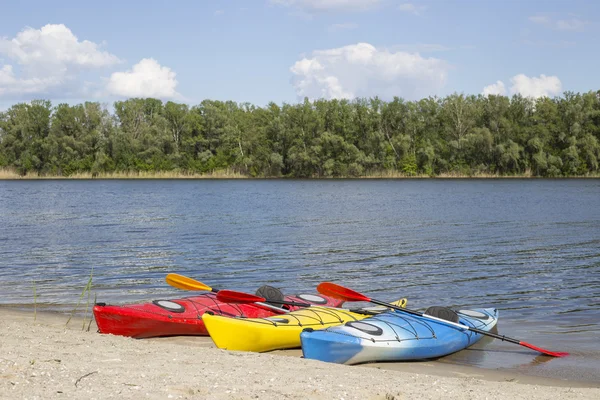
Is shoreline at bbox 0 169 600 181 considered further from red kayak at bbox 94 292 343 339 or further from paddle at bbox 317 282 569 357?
red kayak at bbox 94 292 343 339

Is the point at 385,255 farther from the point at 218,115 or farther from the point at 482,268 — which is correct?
the point at 218,115

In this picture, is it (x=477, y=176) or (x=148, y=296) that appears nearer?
(x=148, y=296)

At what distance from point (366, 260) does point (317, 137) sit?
3076 inches

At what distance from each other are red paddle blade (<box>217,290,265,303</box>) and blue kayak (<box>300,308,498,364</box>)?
1592mm

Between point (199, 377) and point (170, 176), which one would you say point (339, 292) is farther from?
point (170, 176)

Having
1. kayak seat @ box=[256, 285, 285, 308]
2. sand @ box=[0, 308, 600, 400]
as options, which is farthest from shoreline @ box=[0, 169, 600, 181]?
sand @ box=[0, 308, 600, 400]

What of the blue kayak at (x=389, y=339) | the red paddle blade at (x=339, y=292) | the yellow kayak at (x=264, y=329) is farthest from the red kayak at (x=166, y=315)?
the blue kayak at (x=389, y=339)

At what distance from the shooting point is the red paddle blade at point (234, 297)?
945 cm

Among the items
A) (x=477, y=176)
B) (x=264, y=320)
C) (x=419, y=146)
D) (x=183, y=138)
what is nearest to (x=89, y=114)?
(x=183, y=138)

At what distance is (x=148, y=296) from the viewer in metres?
13.1

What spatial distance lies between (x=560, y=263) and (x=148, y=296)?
1067cm

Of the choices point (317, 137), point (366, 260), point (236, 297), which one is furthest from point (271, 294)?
point (317, 137)

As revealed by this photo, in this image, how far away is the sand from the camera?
5602 millimetres

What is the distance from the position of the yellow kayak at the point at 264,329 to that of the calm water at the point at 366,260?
2.01 meters
